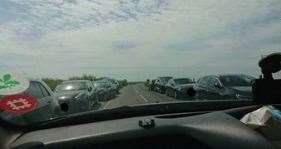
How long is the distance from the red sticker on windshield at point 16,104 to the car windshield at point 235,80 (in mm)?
17562

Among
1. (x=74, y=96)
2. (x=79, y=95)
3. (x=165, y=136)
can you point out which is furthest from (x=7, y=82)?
(x=79, y=95)

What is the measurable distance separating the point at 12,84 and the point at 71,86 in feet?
63.8

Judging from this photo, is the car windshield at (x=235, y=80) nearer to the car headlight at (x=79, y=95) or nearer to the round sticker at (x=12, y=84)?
the car headlight at (x=79, y=95)

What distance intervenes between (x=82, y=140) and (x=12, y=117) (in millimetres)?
757

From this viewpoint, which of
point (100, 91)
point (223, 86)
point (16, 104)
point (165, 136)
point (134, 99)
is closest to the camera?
point (165, 136)

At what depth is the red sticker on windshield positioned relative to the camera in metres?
3.15

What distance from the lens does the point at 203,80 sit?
2345 centimetres

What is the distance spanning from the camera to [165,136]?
107 inches

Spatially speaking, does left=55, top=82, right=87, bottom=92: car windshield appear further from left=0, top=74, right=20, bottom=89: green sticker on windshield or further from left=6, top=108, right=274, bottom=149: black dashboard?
left=6, top=108, right=274, bottom=149: black dashboard

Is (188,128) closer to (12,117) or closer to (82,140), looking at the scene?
(82,140)

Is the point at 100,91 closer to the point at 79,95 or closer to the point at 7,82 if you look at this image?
the point at 79,95

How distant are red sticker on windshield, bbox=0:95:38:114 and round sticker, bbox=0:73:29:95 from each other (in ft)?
0.32

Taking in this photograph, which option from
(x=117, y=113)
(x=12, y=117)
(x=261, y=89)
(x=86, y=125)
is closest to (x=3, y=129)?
(x=12, y=117)

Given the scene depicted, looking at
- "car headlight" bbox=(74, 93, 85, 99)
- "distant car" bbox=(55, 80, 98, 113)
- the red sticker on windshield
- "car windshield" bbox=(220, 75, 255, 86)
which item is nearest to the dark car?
"car windshield" bbox=(220, 75, 255, 86)
